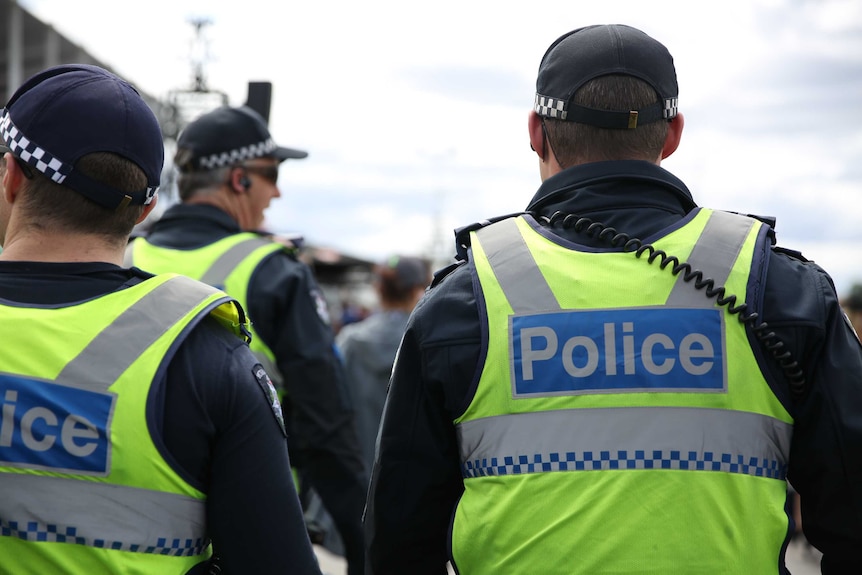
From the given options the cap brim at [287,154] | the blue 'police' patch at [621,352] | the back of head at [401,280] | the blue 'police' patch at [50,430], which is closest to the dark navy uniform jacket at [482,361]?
the blue 'police' patch at [621,352]

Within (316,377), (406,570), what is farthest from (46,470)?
(316,377)

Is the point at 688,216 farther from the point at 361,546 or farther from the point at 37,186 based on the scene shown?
the point at 361,546

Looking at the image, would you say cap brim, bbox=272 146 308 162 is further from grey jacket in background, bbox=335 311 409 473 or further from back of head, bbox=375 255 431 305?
back of head, bbox=375 255 431 305

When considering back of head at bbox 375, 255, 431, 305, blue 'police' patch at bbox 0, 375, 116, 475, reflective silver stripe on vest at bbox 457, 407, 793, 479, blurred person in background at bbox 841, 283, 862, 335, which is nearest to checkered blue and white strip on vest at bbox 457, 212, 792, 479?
reflective silver stripe on vest at bbox 457, 407, 793, 479

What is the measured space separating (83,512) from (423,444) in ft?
2.53

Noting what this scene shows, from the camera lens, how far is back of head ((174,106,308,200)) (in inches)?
166

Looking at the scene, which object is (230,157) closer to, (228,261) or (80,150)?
(228,261)

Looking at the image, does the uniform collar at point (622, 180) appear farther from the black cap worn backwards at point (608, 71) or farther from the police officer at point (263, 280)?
the police officer at point (263, 280)

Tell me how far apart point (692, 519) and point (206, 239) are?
2.56 meters

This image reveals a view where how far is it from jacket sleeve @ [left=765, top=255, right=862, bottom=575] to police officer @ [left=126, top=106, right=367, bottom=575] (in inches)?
85.2

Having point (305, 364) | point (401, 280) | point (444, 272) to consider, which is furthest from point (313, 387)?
point (401, 280)

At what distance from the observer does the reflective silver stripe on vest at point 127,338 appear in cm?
195

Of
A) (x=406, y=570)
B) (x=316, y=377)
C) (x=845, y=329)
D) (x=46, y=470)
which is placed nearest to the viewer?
(x=46, y=470)

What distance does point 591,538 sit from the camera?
6.78 ft
